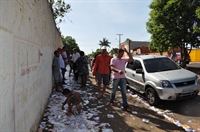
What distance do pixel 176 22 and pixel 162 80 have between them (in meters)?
10.8

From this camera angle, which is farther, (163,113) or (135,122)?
(163,113)

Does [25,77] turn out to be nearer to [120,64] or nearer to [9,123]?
[9,123]

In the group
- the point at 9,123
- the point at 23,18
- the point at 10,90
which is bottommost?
the point at 9,123

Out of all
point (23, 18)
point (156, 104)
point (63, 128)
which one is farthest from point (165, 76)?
point (23, 18)

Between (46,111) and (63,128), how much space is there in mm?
1308

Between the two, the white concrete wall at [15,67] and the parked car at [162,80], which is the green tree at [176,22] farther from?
the white concrete wall at [15,67]

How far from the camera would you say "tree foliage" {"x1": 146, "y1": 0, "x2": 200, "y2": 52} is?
13.9 m

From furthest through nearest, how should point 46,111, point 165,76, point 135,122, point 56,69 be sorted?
1. point 56,69
2. point 165,76
3. point 46,111
4. point 135,122

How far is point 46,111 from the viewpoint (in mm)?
5070

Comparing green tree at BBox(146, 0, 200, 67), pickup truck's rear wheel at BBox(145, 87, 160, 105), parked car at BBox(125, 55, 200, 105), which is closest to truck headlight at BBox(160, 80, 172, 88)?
parked car at BBox(125, 55, 200, 105)

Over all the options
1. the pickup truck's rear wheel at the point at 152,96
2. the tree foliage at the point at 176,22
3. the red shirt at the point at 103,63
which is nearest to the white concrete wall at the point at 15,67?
the red shirt at the point at 103,63

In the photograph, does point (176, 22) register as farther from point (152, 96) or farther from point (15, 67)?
point (15, 67)

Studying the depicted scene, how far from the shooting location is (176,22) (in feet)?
47.6

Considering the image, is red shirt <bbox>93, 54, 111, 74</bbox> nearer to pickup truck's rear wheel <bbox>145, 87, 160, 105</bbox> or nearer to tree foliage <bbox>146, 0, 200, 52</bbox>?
pickup truck's rear wheel <bbox>145, 87, 160, 105</bbox>
